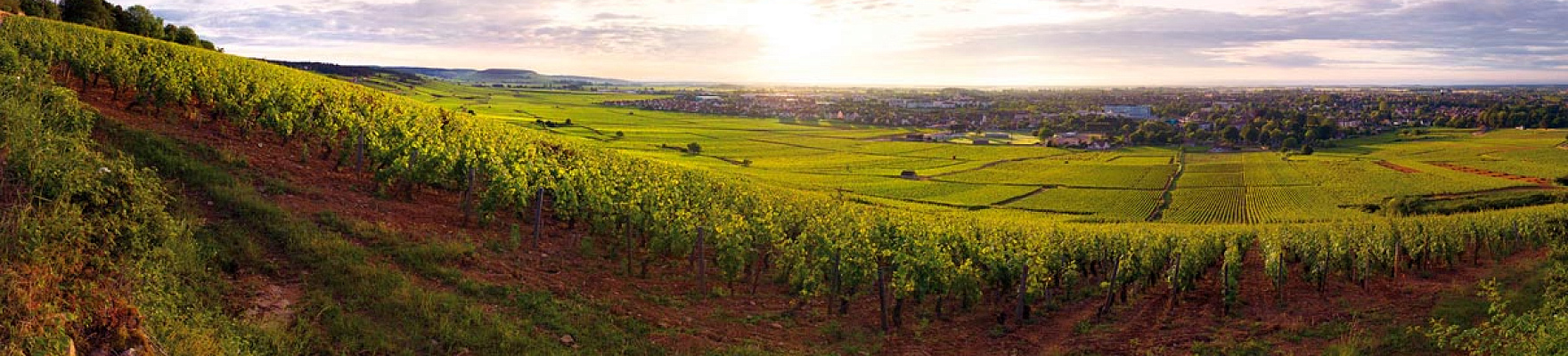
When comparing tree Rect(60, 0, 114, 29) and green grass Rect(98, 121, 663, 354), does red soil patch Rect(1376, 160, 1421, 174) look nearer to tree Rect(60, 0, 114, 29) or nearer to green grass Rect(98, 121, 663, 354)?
green grass Rect(98, 121, 663, 354)

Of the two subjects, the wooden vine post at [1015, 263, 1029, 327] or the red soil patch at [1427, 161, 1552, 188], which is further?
the red soil patch at [1427, 161, 1552, 188]

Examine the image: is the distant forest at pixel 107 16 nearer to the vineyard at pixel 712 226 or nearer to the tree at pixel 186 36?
the tree at pixel 186 36

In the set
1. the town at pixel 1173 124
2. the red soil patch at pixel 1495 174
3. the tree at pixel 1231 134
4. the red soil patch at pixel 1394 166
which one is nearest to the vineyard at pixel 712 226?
the red soil patch at pixel 1495 174

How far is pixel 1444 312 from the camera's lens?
55.9 ft

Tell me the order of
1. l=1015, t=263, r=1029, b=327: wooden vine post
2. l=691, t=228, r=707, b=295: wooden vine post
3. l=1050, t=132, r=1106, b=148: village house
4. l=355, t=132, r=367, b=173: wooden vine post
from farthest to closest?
l=1050, t=132, r=1106, b=148: village house
l=355, t=132, r=367, b=173: wooden vine post
l=1015, t=263, r=1029, b=327: wooden vine post
l=691, t=228, r=707, b=295: wooden vine post

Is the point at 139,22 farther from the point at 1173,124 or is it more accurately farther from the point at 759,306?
the point at 1173,124

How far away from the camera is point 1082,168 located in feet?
277

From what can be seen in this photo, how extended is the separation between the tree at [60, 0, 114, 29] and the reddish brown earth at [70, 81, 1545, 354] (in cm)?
3688

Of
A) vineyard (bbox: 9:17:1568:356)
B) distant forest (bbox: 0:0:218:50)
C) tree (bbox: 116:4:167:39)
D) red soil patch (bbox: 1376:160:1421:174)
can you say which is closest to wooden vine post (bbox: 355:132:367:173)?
vineyard (bbox: 9:17:1568:356)

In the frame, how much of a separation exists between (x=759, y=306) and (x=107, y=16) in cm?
5404

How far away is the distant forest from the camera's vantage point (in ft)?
146

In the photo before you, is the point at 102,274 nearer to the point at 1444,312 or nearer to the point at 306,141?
the point at 306,141

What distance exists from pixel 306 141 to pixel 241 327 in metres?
12.9

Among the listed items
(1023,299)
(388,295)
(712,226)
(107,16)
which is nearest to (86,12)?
(107,16)
